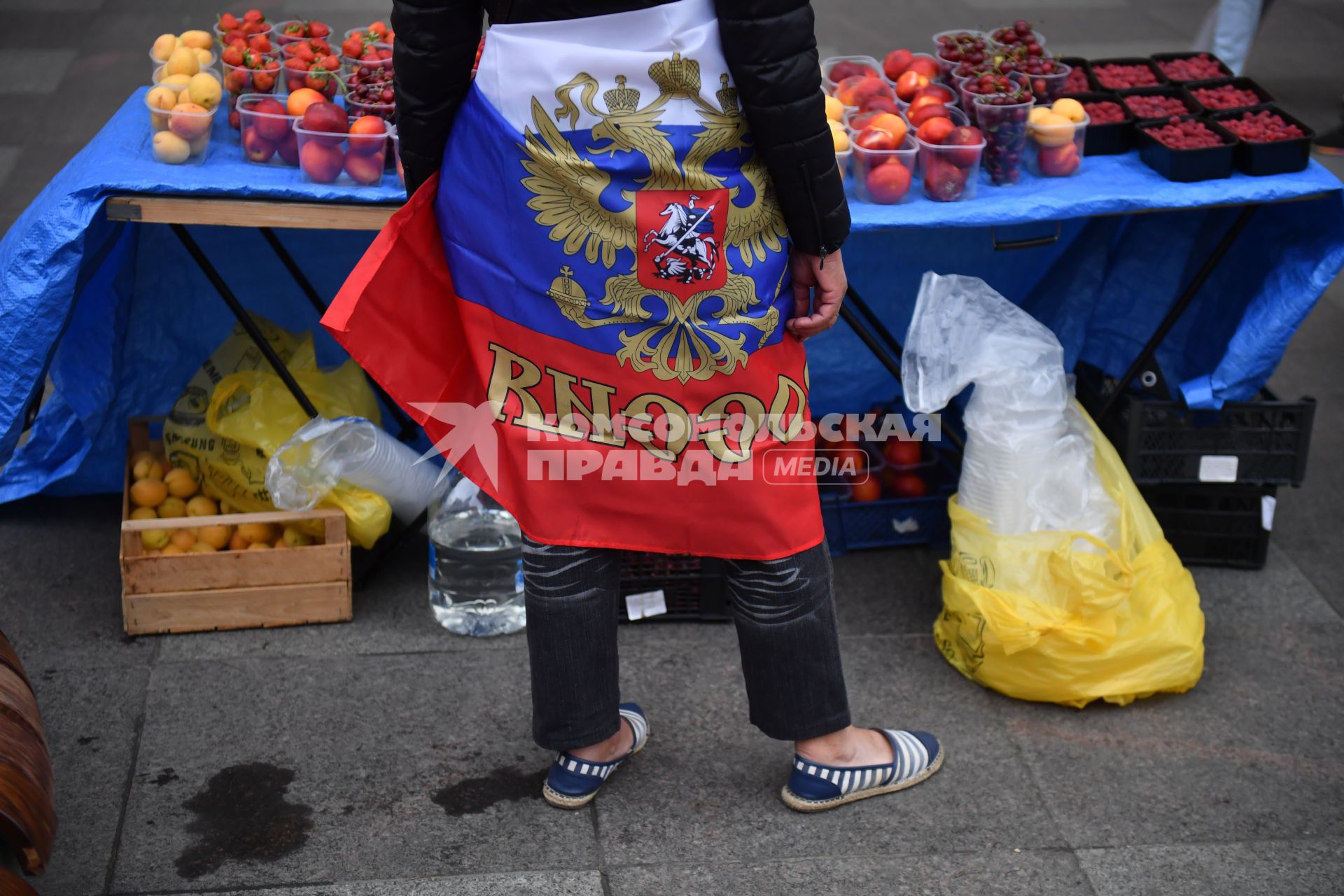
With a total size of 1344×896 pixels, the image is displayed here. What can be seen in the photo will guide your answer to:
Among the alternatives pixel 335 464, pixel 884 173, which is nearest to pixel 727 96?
pixel 884 173

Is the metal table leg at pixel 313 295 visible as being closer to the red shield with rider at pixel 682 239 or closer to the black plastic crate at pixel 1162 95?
the red shield with rider at pixel 682 239

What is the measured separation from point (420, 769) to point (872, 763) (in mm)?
892

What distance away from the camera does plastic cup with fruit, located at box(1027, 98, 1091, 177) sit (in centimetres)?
291

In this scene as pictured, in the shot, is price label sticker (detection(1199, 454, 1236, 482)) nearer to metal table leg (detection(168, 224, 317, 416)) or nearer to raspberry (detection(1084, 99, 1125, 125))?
raspberry (detection(1084, 99, 1125, 125))

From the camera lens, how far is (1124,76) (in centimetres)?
334

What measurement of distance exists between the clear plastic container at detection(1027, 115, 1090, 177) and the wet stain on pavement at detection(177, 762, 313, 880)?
82.1 inches

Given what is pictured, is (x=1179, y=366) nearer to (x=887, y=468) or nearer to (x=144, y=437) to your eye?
(x=887, y=468)

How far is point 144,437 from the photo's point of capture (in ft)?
10.8

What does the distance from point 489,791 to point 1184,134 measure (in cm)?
209

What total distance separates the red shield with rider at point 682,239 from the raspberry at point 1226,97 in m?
1.71

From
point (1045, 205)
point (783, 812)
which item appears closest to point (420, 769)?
point (783, 812)

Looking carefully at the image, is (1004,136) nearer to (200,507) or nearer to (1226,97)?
Result: (1226,97)

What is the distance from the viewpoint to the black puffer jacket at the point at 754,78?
6.02 feet

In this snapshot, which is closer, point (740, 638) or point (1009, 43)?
point (740, 638)
